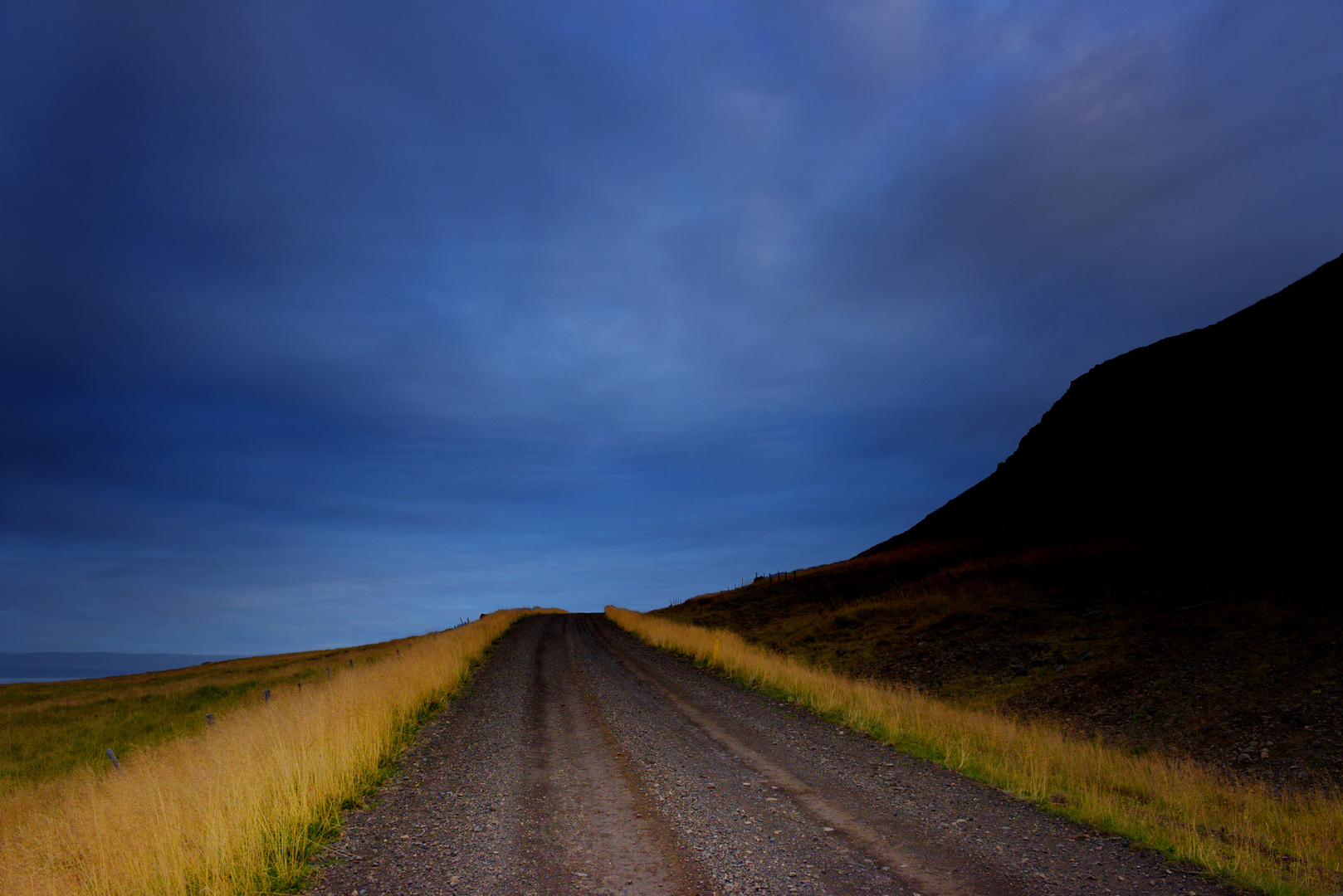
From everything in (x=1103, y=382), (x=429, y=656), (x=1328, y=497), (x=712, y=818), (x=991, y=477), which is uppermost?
(x=1103, y=382)

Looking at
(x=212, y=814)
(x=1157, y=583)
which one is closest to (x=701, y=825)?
(x=212, y=814)

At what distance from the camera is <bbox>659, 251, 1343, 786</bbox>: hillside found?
14.8 metres

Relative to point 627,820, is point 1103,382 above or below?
above

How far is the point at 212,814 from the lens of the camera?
20.1 feet

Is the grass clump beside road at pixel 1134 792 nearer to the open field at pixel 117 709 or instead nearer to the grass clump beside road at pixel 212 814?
the grass clump beside road at pixel 212 814

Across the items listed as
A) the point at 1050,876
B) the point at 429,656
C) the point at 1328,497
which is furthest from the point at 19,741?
the point at 1328,497

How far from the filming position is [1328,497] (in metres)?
25.4

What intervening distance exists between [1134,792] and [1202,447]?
40310mm

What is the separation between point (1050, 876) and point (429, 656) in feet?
60.4

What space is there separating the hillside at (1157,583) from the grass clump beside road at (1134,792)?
321cm

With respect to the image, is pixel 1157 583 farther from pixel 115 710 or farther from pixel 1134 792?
pixel 115 710

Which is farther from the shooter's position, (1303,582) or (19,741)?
(19,741)

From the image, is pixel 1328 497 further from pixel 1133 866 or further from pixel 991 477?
pixel 991 477

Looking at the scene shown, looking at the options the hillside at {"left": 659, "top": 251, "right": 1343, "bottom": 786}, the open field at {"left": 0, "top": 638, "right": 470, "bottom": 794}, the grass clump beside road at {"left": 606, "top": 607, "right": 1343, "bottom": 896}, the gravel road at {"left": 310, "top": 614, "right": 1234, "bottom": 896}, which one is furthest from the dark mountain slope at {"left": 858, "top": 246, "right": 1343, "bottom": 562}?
the open field at {"left": 0, "top": 638, "right": 470, "bottom": 794}
